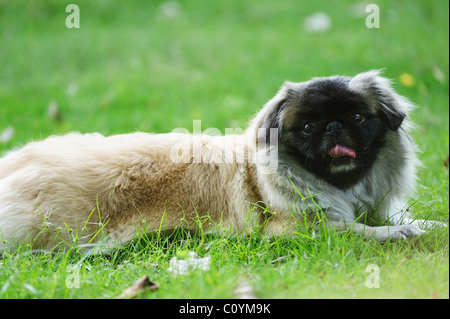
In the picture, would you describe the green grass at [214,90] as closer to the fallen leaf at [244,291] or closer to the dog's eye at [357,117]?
the fallen leaf at [244,291]

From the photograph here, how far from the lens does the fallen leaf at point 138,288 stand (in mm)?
2916

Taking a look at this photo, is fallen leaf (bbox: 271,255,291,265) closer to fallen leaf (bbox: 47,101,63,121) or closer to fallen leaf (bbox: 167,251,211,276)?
fallen leaf (bbox: 167,251,211,276)

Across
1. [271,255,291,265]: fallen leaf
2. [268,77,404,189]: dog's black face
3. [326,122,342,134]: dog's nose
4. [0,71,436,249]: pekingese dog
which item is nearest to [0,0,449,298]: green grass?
[271,255,291,265]: fallen leaf

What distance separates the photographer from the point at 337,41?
9.35 m

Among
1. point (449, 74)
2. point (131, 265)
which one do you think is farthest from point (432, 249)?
point (449, 74)

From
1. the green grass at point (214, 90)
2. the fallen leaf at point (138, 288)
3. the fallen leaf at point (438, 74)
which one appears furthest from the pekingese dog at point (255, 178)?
the fallen leaf at point (438, 74)

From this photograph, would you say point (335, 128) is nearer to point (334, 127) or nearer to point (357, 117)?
point (334, 127)

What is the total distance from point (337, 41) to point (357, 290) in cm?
720

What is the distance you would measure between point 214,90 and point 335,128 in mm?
4980

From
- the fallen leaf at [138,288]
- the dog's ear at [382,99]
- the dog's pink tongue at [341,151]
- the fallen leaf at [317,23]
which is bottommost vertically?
the fallen leaf at [138,288]

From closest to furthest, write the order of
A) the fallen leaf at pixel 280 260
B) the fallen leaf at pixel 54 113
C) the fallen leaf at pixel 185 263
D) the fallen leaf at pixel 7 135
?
the fallen leaf at pixel 185 263 < the fallen leaf at pixel 280 260 < the fallen leaf at pixel 7 135 < the fallen leaf at pixel 54 113

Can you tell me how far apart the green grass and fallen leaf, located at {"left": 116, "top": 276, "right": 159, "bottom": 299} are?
0.18ft

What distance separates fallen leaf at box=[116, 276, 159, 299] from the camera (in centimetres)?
292

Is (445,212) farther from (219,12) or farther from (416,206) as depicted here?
(219,12)
